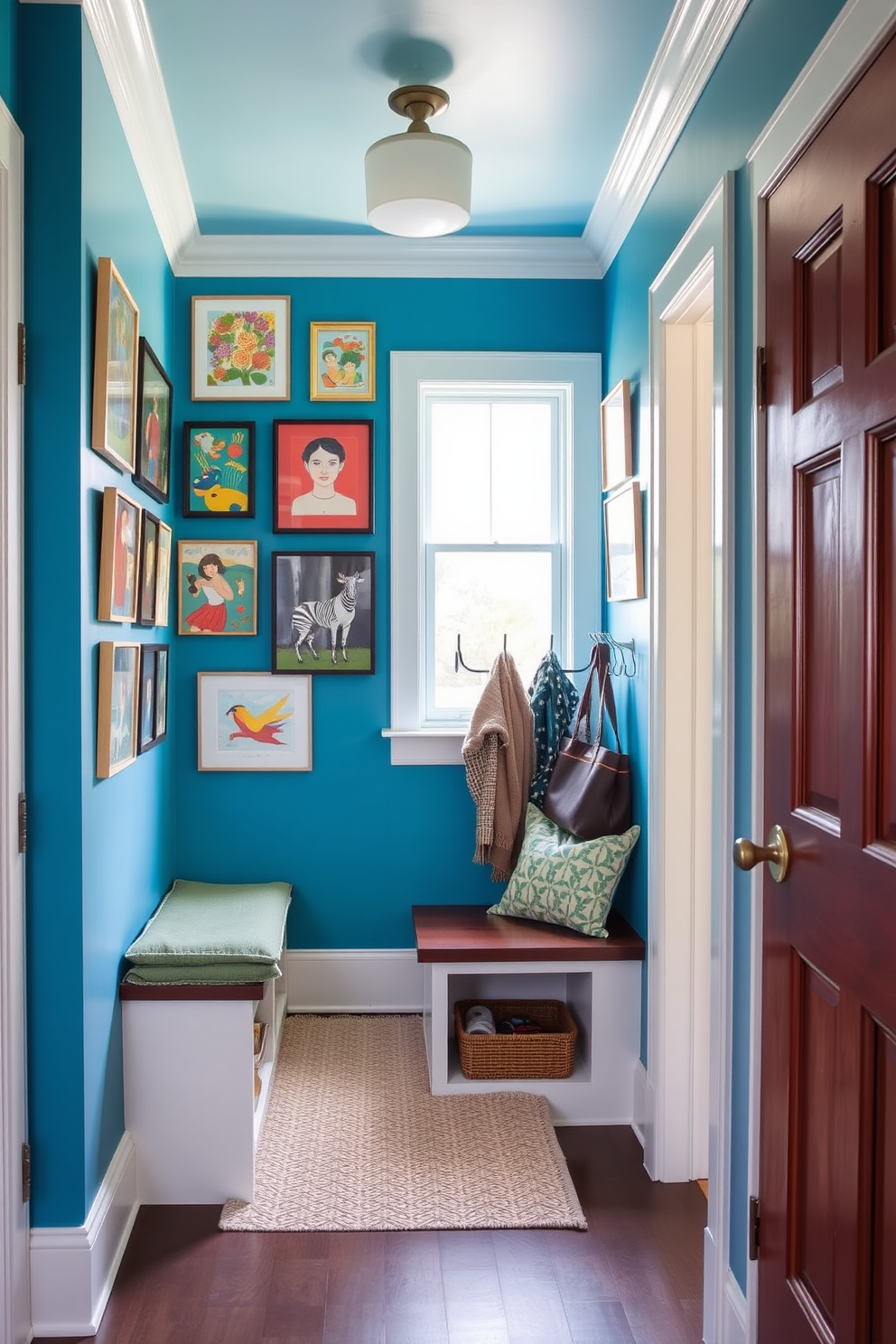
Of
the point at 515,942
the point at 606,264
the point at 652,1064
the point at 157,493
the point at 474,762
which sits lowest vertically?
the point at 652,1064

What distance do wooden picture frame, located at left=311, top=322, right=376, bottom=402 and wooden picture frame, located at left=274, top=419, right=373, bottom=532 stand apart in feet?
0.31

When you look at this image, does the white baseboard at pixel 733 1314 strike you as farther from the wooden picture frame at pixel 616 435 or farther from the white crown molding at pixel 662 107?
the white crown molding at pixel 662 107

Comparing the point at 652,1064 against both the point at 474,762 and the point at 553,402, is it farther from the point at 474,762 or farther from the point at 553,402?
the point at 553,402

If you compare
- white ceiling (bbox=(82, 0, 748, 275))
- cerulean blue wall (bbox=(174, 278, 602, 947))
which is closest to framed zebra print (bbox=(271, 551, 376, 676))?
cerulean blue wall (bbox=(174, 278, 602, 947))

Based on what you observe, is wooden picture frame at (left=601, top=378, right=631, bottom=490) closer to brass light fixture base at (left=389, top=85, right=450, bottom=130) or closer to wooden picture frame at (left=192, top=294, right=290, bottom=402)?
brass light fixture base at (left=389, top=85, right=450, bottom=130)

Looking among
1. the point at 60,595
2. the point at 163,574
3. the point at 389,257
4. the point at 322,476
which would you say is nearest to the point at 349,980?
the point at 163,574

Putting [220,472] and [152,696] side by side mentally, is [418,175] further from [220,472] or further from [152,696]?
[152,696]

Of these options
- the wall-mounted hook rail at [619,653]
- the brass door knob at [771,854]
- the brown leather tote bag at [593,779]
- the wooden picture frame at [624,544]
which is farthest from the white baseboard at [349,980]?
the brass door knob at [771,854]

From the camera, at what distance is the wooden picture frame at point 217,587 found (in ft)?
11.1

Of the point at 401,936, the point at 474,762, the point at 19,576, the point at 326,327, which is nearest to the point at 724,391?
the point at 19,576

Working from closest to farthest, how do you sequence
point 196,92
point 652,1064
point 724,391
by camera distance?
point 724,391 < point 196,92 < point 652,1064

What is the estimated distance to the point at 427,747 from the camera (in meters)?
3.48

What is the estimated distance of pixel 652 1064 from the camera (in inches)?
105

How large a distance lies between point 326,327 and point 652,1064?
2.47 m
